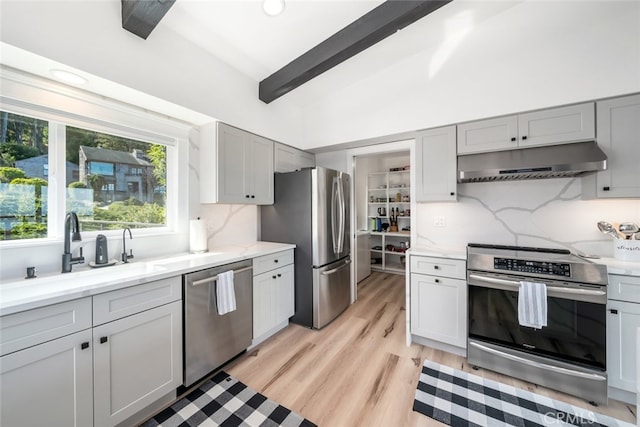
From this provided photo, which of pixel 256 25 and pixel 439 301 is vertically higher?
pixel 256 25

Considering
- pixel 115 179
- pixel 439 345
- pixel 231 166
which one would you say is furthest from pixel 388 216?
pixel 115 179

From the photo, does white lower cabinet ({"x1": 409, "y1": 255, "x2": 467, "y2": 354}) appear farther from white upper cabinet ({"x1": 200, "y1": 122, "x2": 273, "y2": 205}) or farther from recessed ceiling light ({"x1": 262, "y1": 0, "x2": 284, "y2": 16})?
recessed ceiling light ({"x1": 262, "y1": 0, "x2": 284, "y2": 16})

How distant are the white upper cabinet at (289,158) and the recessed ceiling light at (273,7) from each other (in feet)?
4.53

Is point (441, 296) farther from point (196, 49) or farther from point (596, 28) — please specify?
point (196, 49)

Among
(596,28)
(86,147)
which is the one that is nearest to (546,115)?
(596,28)

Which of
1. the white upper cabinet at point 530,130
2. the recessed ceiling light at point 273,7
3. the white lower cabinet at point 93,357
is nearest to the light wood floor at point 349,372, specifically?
the white lower cabinet at point 93,357

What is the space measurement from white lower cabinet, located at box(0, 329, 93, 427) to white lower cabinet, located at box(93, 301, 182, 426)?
48 mm

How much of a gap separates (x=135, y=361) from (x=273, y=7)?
2.53m

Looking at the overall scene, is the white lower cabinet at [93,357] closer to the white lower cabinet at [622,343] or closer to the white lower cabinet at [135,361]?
the white lower cabinet at [135,361]

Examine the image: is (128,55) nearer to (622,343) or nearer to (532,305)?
(532,305)

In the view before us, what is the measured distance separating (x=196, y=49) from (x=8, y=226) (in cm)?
184

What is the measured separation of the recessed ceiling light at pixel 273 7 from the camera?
5.42 feet

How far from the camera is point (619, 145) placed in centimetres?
177

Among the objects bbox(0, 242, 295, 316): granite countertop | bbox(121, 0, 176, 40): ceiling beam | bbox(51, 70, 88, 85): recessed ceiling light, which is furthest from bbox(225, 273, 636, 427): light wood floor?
bbox(121, 0, 176, 40): ceiling beam
